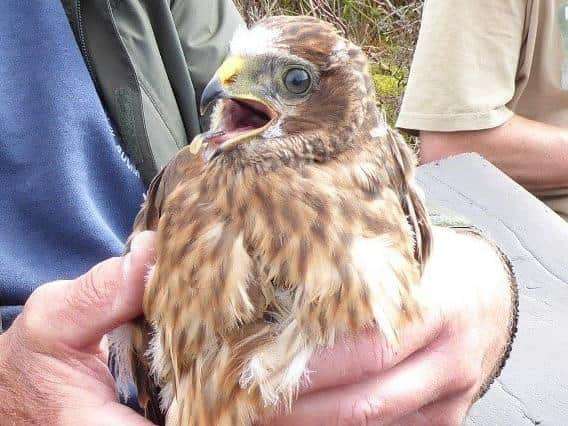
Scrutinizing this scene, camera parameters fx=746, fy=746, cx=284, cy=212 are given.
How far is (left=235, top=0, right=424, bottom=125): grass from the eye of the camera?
6.02 meters

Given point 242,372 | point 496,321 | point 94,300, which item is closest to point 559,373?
point 496,321

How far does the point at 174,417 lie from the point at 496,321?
74cm

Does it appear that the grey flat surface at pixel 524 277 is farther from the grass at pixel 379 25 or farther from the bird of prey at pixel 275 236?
the grass at pixel 379 25

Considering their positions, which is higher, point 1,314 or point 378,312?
point 378,312

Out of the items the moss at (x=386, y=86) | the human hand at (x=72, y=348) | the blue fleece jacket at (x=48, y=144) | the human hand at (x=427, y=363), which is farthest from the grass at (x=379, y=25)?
the human hand at (x=72, y=348)

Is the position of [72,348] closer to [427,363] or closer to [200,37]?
[427,363]

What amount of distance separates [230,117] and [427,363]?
0.61 m

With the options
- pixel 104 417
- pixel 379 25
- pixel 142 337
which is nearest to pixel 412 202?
pixel 142 337

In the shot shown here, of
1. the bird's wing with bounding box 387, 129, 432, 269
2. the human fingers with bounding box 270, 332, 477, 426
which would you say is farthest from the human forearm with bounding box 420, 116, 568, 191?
the human fingers with bounding box 270, 332, 477, 426

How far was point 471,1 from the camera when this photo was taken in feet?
9.12

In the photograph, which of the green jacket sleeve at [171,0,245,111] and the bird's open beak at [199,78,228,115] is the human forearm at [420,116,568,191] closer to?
the green jacket sleeve at [171,0,245,111]

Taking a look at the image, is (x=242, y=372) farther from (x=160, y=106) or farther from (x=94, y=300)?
(x=160, y=106)

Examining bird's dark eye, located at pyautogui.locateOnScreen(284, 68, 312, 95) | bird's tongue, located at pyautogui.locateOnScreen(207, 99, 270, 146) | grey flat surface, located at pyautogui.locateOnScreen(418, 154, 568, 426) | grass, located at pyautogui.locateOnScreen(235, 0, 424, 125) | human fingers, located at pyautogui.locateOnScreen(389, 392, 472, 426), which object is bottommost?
grass, located at pyautogui.locateOnScreen(235, 0, 424, 125)

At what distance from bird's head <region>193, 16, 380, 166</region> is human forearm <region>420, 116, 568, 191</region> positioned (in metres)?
1.62
